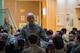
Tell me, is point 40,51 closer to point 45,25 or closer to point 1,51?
point 1,51

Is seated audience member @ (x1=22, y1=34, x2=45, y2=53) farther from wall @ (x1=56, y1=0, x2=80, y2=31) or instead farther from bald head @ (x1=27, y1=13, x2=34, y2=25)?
wall @ (x1=56, y1=0, x2=80, y2=31)

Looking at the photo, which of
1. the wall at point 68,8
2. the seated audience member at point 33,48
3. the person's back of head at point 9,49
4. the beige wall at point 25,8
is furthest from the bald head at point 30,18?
the beige wall at point 25,8

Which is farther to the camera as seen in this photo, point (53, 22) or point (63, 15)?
point (53, 22)

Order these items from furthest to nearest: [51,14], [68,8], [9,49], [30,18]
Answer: [51,14] → [68,8] → [30,18] → [9,49]

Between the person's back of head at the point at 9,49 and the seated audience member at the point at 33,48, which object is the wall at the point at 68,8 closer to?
the person's back of head at the point at 9,49

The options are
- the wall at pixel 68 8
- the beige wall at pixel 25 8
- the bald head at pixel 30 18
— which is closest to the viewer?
the bald head at pixel 30 18

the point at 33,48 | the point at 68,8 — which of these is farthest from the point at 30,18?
the point at 68,8

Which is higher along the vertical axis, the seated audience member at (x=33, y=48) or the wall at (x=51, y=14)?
the wall at (x=51, y=14)

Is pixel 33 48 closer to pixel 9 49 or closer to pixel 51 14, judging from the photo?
pixel 9 49

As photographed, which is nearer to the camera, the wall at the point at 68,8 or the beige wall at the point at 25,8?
the wall at the point at 68,8

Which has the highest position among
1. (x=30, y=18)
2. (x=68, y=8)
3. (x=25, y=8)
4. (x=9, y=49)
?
(x=25, y=8)

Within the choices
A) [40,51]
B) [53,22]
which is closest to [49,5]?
[53,22]

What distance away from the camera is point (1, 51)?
5078 millimetres

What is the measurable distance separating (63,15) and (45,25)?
2.03 meters
